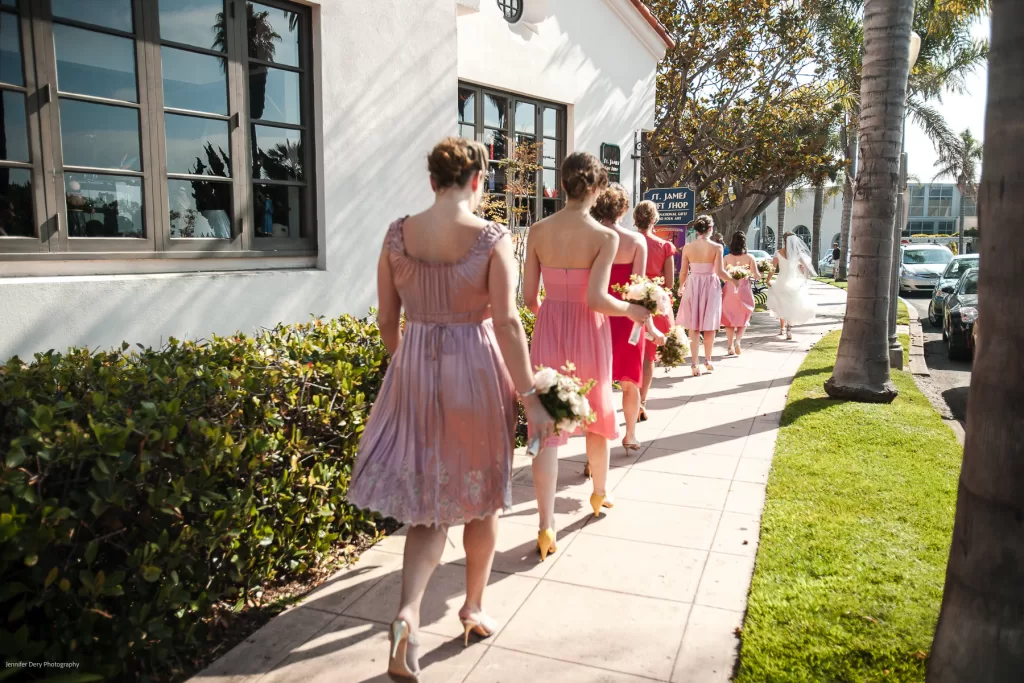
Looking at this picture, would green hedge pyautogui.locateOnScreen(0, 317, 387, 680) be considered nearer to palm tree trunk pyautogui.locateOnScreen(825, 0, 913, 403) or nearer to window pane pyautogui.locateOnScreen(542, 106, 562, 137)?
palm tree trunk pyautogui.locateOnScreen(825, 0, 913, 403)

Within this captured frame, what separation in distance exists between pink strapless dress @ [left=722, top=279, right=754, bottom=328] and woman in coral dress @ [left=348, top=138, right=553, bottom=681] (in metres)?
9.27

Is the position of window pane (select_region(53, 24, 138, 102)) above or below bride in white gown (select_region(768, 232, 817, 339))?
above

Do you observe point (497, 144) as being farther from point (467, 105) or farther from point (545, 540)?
point (545, 540)

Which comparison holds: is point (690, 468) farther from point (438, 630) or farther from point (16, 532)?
point (16, 532)

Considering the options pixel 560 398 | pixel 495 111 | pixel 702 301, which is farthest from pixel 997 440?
pixel 495 111

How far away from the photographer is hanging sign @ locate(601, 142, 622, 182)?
11859 mm

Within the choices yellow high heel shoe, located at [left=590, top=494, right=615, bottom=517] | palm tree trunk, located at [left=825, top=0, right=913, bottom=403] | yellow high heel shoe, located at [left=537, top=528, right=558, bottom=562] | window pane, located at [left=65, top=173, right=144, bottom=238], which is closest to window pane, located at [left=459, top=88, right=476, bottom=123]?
palm tree trunk, located at [left=825, top=0, right=913, bottom=403]

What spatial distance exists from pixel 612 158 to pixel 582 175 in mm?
8277

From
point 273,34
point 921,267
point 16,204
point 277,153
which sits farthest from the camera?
point 921,267

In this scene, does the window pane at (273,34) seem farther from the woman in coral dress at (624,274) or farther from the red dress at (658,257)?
the red dress at (658,257)

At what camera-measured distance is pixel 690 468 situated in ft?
18.8

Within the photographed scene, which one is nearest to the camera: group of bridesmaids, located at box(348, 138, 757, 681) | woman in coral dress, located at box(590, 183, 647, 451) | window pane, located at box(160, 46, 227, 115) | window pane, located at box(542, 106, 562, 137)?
group of bridesmaids, located at box(348, 138, 757, 681)

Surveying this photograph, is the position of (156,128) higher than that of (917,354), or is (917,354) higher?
(156,128)

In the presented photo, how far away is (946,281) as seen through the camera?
17812 mm
